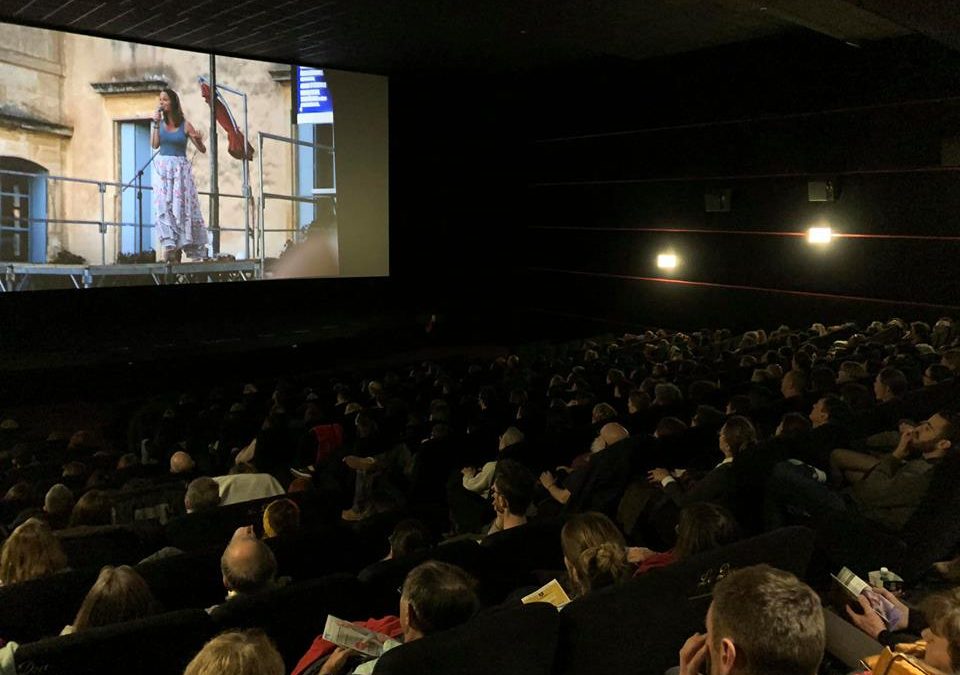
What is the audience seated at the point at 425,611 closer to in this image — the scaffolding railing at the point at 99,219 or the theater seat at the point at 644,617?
the theater seat at the point at 644,617

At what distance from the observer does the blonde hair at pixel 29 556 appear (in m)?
3.19

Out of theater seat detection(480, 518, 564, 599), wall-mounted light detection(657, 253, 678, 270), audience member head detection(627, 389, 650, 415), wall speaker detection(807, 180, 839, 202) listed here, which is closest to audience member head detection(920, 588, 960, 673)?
theater seat detection(480, 518, 564, 599)

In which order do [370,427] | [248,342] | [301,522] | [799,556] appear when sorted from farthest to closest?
1. [248,342]
2. [370,427]
3. [301,522]
4. [799,556]

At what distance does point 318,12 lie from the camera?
30.2 ft

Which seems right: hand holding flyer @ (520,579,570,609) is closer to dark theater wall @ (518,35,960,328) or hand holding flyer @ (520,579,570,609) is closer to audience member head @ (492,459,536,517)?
audience member head @ (492,459,536,517)

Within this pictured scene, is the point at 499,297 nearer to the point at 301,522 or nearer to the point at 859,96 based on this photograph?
the point at 859,96

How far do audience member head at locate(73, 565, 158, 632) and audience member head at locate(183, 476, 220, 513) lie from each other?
4.90ft

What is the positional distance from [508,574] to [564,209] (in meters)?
11.1

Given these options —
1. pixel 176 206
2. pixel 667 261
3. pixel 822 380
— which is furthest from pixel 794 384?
pixel 176 206

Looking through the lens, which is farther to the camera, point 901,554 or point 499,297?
point 499,297

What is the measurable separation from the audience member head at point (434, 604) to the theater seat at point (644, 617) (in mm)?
258

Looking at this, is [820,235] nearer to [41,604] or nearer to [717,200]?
[717,200]

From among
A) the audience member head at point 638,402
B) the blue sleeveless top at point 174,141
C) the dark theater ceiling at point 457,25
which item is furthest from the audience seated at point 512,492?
the blue sleeveless top at point 174,141

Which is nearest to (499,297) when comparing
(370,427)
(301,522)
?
(370,427)
